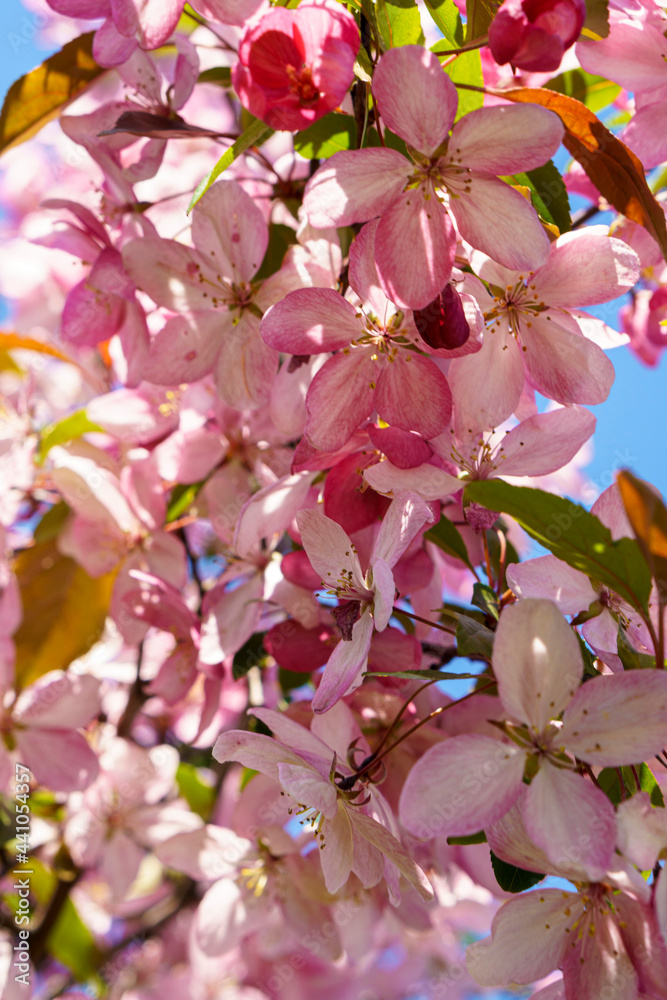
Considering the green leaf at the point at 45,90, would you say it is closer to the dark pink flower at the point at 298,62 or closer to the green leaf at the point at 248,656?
the dark pink flower at the point at 298,62

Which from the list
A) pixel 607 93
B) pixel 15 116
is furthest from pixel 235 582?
pixel 607 93

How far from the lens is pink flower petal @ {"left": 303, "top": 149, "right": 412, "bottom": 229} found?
→ 0.84m

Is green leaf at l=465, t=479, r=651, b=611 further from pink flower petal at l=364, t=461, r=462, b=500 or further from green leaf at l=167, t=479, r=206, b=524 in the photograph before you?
green leaf at l=167, t=479, r=206, b=524

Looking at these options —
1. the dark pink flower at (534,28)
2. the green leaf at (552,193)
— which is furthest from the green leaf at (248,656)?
the dark pink flower at (534,28)

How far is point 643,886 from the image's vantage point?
703mm

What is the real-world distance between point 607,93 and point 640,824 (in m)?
1.05

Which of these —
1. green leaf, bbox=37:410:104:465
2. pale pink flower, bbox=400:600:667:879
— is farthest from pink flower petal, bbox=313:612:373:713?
green leaf, bbox=37:410:104:465

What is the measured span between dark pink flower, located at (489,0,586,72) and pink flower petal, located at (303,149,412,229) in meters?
0.15

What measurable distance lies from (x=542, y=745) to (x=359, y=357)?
0.45 m

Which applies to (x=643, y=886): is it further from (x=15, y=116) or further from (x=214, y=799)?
(x=214, y=799)

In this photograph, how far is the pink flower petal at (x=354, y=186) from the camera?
840 mm

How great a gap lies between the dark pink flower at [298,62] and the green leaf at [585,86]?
0.49 meters

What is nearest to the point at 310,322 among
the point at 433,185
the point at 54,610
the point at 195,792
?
the point at 433,185

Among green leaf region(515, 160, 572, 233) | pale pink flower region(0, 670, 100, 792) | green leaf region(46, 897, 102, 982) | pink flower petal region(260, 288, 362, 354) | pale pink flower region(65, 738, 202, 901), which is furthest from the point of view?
green leaf region(46, 897, 102, 982)
